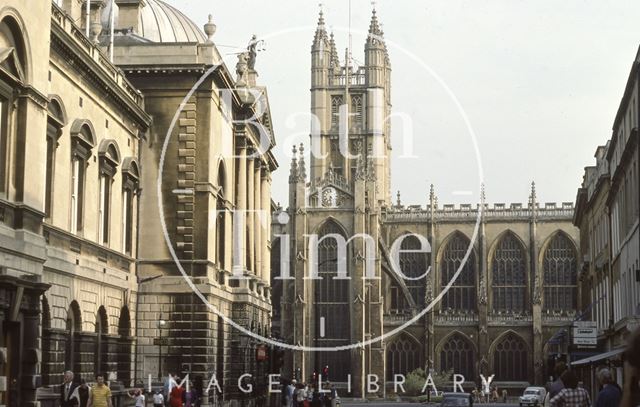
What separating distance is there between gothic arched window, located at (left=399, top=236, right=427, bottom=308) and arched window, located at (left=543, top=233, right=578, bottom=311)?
1003 centimetres

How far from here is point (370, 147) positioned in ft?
348

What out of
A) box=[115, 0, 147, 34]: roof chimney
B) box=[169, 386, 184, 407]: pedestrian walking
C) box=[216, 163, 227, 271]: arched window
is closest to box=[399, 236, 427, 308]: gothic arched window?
box=[115, 0, 147, 34]: roof chimney

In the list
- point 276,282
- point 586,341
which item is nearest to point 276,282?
point 276,282

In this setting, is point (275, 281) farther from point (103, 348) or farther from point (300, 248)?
point (103, 348)

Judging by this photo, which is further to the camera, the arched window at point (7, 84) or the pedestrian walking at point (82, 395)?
the pedestrian walking at point (82, 395)

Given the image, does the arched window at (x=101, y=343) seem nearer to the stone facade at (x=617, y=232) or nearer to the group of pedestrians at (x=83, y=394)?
the group of pedestrians at (x=83, y=394)

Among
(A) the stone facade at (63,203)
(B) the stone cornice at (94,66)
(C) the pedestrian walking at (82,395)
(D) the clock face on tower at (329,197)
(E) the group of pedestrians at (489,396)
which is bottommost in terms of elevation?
(E) the group of pedestrians at (489,396)

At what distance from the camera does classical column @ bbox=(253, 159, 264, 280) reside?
4954cm

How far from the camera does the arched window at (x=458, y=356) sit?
289ft

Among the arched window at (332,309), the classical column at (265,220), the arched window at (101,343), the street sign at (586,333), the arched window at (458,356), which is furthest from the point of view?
the arched window at (458,356)

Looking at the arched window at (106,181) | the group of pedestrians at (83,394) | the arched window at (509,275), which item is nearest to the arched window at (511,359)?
the arched window at (509,275)

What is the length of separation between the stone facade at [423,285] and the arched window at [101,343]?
52.9m

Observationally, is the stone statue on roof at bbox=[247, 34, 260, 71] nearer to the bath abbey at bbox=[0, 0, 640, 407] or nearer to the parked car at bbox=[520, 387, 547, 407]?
the bath abbey at bbox=[0, 0, 640, 407]

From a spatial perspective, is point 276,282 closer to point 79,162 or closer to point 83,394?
point 79,162
